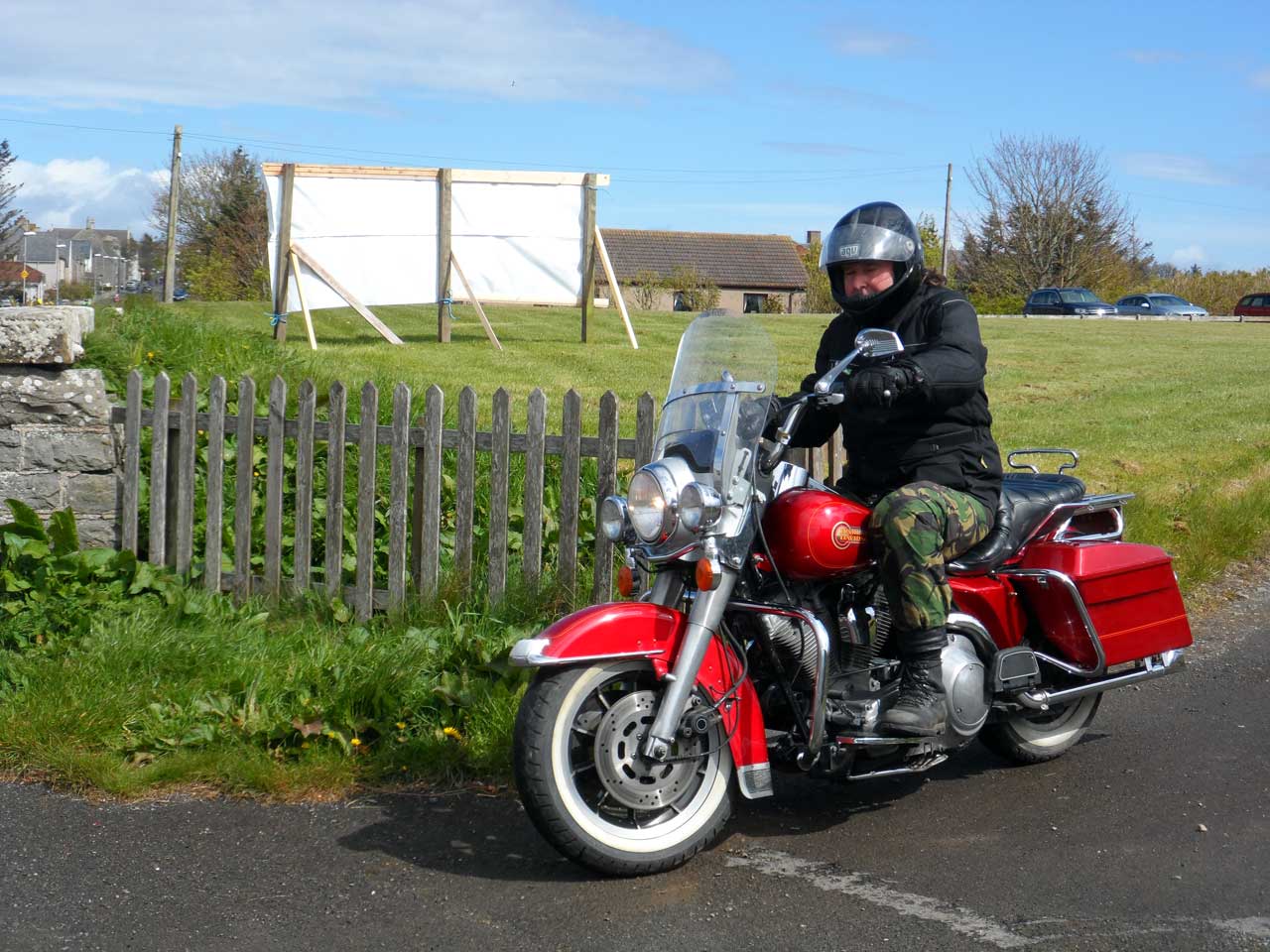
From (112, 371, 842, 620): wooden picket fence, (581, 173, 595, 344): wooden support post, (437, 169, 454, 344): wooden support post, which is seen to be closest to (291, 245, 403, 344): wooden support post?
(437, 169, 454, 344): wooden support post

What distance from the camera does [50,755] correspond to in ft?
15.5

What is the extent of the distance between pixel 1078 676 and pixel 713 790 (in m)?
1.61

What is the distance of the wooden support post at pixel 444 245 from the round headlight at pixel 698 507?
42.1ft

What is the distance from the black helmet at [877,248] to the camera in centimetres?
448

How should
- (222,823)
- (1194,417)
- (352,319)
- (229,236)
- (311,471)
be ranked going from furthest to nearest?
(229,236)
(352,319)
(1194,417)
(311,471)
(222,823)

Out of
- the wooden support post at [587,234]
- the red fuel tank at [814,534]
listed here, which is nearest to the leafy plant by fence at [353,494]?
the red fuel tank at [814,534]

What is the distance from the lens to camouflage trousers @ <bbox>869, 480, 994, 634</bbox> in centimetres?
414

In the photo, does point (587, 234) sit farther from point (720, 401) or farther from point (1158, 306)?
point (1158, 306)

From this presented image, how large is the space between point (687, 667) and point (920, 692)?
0.85 meters

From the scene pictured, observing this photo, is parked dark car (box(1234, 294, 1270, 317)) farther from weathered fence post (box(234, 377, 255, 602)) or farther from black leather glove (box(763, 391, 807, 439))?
black leather glove (box(763, 391, 807, 439))

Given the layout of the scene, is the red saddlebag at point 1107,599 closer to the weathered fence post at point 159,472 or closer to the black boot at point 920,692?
→ the black boot at point 920,692

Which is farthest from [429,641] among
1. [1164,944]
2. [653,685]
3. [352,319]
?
[352,319]

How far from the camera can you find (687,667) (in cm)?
390

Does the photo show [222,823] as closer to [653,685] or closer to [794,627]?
[653,685]
